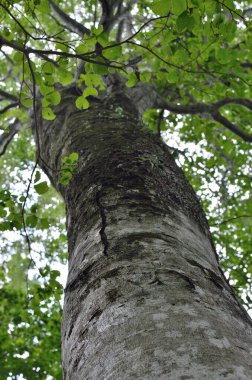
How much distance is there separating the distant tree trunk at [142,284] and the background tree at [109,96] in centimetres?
7

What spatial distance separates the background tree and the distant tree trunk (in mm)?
72

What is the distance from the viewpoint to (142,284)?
1.28m

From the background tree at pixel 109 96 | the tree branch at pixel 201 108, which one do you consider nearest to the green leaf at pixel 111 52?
the background tree at pixel 109 96

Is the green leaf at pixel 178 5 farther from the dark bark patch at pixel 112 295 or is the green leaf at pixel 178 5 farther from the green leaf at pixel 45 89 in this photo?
the dark bark patch at pixel 112 295

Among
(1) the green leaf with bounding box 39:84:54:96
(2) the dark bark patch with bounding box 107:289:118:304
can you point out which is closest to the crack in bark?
(2) the dark bark patch with bounding box 107:289:118:304

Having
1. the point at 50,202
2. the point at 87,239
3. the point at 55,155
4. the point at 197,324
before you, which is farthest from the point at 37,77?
the point at 50,202

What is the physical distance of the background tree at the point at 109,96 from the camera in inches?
87.3

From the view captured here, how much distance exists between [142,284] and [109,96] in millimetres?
3237

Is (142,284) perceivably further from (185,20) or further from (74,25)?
(74,25)

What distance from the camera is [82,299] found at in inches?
55.9

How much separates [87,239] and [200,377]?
0.98 m

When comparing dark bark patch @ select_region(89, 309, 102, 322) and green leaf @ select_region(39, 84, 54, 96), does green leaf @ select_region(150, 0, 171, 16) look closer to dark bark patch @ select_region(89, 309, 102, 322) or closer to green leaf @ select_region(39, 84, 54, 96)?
green leaf @ select_region(39, 84, 54, 96)

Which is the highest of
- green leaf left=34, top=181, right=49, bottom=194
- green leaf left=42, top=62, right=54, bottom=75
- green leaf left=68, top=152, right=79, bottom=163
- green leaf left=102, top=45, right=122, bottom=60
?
green leaf left=42, top=62, right=54, bottom=75

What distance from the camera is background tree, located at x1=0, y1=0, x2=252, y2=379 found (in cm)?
222
